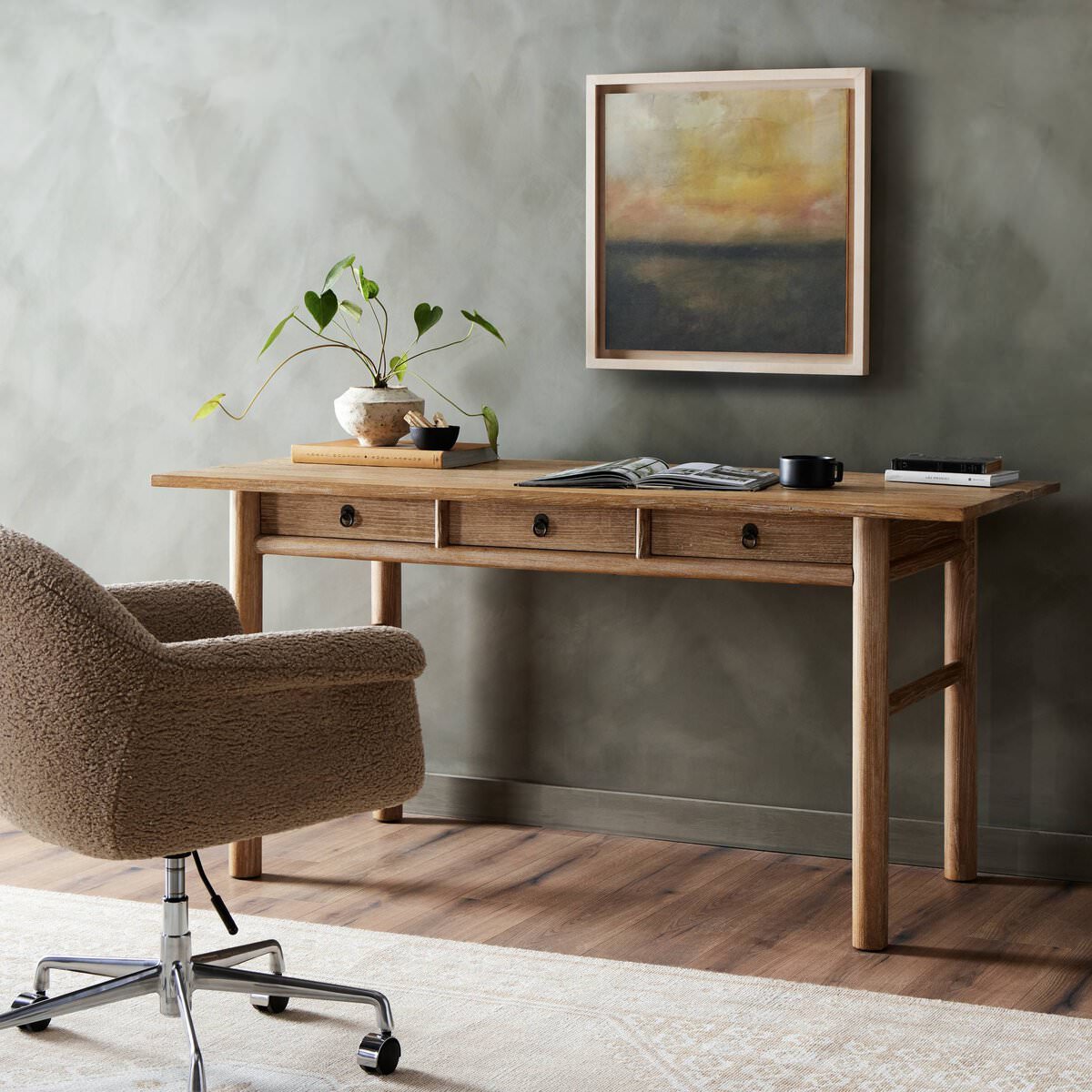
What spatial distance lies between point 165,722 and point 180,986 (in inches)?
17.3

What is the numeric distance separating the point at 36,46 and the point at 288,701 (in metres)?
2.49

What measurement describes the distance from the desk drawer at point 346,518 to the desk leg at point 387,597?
1.45 ft

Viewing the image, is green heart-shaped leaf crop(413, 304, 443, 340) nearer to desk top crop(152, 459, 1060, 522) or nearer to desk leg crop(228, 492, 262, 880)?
desk top crop(152, 459, 1060, 522)

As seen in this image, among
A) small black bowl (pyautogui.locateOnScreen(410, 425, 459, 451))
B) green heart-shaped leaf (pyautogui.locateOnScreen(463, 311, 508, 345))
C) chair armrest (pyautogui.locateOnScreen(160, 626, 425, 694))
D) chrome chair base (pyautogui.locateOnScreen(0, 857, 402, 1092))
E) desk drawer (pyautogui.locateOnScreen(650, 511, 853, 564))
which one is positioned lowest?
chrome chair base (pyautogui.locateOnScreen(0, 857, 402, 1092))

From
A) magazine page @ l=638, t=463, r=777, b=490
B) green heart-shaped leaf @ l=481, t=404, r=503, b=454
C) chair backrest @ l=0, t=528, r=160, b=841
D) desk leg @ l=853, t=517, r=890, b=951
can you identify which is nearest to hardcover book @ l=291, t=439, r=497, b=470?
green heart-shaped leaf @ l=481, t=404, r=503, b=454

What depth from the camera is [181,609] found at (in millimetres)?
2797

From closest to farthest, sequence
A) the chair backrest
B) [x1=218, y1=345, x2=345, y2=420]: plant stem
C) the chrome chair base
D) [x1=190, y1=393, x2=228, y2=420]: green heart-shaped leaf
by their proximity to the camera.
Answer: the chair backrest
the chrome chair base
[x1=190, y1=393, x2=228, y2=420]: green heart-shaped leaf
[x1=218, y1=345, x2=345, y2=420]: plant stem

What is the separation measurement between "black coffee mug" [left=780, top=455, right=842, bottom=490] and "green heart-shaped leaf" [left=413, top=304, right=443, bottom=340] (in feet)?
A: 2.95

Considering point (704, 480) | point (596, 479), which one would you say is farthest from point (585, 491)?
point (704, 480)

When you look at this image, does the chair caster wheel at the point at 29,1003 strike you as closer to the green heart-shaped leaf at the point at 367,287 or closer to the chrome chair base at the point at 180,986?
the chrome chair base at the point at 180,986

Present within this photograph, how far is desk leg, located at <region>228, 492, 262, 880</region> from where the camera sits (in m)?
3.40

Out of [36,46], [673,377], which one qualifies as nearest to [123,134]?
[36,46]

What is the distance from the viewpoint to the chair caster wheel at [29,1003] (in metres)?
2.64

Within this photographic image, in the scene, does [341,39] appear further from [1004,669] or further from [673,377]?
[1004,669]
